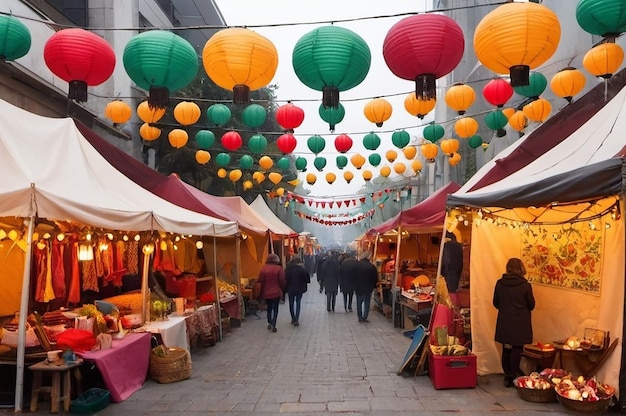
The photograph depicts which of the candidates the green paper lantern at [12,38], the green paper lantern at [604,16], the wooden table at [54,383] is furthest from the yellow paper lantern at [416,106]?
the wooden table at [54,383]

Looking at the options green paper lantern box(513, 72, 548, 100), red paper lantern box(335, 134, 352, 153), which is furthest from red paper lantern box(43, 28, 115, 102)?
green paper lantern box(513, 72, 548, 100)

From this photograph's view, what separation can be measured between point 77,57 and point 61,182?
1.71 meters

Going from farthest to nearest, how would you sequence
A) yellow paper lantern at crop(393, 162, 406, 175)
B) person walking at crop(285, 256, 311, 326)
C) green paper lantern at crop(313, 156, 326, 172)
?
yellow paper lantern at crop(393, 162, 406, 175)
green paper lantern at crop(313, 156, 326, 172)
person walking at crop(285, 256, 311, 326)

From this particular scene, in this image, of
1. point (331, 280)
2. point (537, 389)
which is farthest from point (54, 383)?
point (331, 280)

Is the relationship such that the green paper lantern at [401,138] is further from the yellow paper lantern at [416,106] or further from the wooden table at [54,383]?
the wooden table at [54,383]

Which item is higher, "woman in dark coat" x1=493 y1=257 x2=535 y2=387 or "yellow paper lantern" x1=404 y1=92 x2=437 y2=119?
"yellow paper lantern" x1=404 y1=92 x2=437 y2=119

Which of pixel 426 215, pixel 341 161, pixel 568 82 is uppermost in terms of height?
pixel 568 82

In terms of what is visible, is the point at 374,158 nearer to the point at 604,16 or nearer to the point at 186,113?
the point at 186,113

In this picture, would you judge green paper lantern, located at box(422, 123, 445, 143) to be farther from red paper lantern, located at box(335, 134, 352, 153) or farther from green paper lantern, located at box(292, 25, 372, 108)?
green paper lantern, located at box(292, 25, 372, 108)

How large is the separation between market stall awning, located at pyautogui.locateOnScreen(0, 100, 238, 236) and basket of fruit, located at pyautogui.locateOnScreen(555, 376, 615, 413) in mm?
5745

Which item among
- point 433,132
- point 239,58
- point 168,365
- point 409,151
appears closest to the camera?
point 239,58

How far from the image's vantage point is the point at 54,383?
5672mm

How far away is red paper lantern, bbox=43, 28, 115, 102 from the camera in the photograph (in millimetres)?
6715

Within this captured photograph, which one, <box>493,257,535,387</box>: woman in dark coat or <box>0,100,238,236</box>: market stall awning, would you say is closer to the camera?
<box>0,100,238,236</box>: market stall awning
